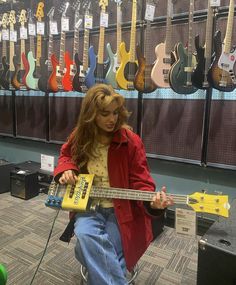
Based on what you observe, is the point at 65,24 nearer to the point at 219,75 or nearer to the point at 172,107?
the point at 172,107

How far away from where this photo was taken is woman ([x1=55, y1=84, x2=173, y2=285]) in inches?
45.9

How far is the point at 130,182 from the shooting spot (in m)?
1.37

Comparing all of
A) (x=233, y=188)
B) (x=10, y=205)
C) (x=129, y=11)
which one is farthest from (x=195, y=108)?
(x=10, y=205)

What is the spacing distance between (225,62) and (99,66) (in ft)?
3.45

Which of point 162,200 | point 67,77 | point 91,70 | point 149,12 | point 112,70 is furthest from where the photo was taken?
point 67,77

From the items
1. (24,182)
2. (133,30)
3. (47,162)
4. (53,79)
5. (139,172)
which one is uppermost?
(133,30)

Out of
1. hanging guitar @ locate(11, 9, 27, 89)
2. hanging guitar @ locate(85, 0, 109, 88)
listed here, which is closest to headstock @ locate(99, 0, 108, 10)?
hanging guitar @ locate(85, 0, 109, 88)

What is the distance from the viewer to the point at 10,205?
2.63 meters

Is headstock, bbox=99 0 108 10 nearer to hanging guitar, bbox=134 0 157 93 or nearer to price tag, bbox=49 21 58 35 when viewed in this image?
hanging guitar, bbox=134 0 157 93

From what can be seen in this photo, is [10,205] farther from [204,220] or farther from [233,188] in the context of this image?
[233,188]

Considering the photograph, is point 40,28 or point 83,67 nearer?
point 83,67

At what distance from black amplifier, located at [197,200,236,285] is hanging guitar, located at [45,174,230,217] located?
12cm

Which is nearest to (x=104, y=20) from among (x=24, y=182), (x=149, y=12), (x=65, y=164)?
(x=149, y=12)

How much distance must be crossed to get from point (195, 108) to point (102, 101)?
3.66 ft
